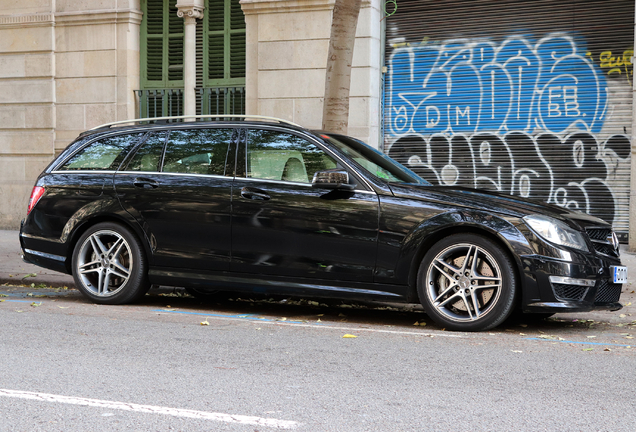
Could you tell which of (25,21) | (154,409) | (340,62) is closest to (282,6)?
(340,62)

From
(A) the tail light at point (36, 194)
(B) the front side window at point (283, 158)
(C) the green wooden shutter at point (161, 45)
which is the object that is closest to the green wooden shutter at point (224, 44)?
(C) the green wooden shutter at point (161, 45)

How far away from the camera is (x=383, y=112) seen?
15.2 meters

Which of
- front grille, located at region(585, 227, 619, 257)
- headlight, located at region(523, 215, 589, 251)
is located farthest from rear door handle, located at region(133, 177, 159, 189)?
front grille, located at region(585, 227, 619, 257)

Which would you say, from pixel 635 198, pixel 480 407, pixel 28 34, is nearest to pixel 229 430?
pixel 480 407

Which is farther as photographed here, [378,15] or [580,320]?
[378,15]

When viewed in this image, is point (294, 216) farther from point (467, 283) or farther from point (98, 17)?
point (98, 17)

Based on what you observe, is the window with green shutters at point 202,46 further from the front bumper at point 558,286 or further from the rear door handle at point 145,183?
the front bumper at point 558,286

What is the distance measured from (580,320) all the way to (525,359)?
7.10 feet

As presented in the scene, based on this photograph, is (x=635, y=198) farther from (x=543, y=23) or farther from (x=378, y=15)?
(x=378, y=15)

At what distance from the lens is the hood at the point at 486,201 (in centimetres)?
654

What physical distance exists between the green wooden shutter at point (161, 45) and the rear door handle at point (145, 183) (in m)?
9.41

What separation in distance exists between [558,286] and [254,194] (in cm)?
260

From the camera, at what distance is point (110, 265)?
7.97m

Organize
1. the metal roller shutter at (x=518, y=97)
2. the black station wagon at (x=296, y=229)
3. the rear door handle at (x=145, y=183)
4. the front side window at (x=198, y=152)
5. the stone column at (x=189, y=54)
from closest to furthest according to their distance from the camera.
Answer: the black station wagon at (x=296, y=229), the front side window at (x=198, y=152), the rear door handle at (x=145, y=183), the metal roller shutter at (x=518, y=97), the stone column at (x=189, y=54)
